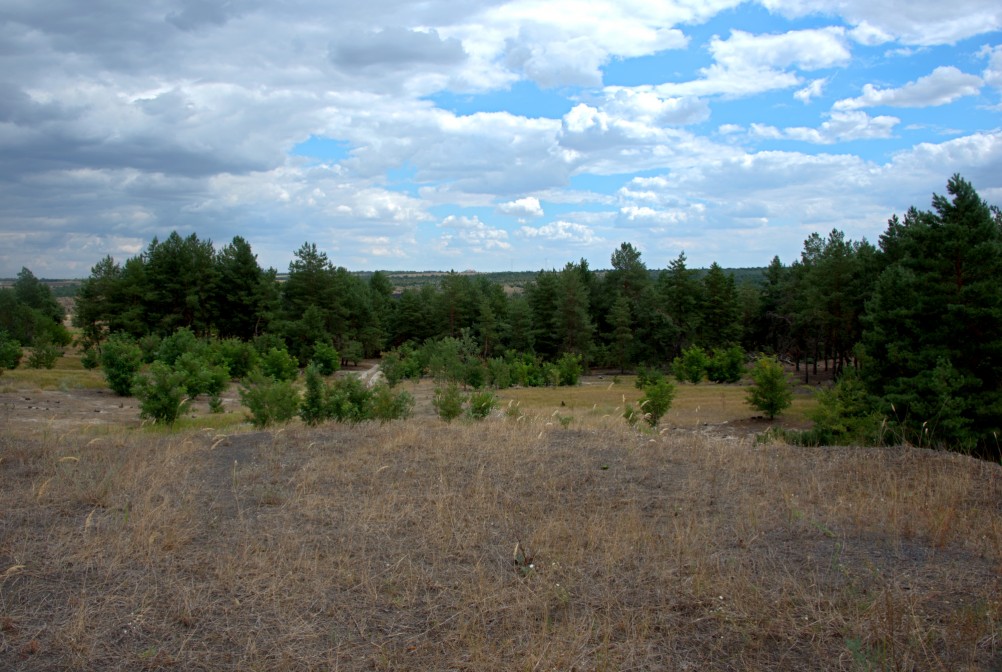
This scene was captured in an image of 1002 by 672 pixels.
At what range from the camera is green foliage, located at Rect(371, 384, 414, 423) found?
1319 centimetres

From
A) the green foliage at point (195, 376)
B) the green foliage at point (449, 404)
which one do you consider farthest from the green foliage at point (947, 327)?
the green foliage at point (195, 376)

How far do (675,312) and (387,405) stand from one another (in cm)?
5359

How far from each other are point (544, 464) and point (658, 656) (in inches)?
158

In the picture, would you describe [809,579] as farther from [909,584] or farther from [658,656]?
[658,656]

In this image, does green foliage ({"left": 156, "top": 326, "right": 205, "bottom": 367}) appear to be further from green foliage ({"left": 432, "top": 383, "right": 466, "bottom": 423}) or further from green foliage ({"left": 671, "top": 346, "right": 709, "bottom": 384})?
green foliage ({"left": 671, "top": 346, "right": 709, "bottom": 384})

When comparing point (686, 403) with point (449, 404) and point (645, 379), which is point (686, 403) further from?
point (449, 404)

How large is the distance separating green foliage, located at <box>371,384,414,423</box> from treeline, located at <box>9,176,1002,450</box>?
41.1 feet

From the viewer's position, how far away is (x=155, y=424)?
14.6m

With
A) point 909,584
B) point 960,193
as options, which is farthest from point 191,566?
point 960,193

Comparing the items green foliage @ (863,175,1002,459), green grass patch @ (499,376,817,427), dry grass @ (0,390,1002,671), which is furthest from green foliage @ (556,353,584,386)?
dry grass @ (0,390,1002,671)

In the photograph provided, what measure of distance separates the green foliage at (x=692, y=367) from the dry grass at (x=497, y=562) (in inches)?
1752

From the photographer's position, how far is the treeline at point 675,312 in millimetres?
19609

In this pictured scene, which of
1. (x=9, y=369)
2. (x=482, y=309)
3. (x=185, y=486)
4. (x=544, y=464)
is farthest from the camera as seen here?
(x=482, y=309)

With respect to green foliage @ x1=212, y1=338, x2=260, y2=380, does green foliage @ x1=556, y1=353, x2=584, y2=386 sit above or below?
below
